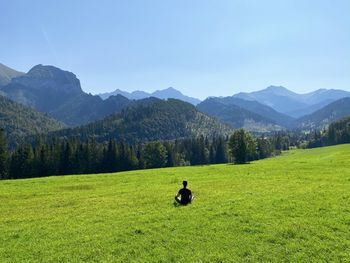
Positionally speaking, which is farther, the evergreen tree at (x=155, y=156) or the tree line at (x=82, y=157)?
the evergreen tree at (x=155, y=156)

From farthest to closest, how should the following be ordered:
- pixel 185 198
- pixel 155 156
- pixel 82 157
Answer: pixel 155 156 < pixel 82 157 < pixel 185 198

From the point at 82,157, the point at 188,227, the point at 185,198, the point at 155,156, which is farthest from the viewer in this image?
the point at 155,156

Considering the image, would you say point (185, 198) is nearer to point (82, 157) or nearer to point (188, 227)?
point (188, 227)

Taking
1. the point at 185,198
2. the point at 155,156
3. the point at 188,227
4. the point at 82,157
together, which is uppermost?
the point at 82,157

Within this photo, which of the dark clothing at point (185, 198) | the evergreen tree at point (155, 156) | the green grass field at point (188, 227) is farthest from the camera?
the evergreen tree at point (155, 156)

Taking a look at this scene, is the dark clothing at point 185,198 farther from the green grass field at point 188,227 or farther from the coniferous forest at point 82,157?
the coniferous forest at point 82,157

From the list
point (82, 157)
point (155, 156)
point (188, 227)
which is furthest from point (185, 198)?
point (155, 156)

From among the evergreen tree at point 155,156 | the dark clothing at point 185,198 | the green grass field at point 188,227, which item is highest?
the evergreen tree at point 155,156

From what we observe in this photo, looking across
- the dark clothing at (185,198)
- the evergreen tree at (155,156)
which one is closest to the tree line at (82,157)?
the evergreen tree at (155,156)

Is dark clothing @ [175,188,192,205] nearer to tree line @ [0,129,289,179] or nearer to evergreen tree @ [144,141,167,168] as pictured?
tree line @ [0,129,289,179]

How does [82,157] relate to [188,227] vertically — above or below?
above

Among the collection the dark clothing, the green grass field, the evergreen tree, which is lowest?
the green grass field

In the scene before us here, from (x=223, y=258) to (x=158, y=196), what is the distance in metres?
17.8

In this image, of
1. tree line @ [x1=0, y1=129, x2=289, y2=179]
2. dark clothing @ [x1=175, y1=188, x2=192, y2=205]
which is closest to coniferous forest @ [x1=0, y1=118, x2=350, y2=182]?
tree line @ [x1=0, y1=129, x2=289, y2=179]
